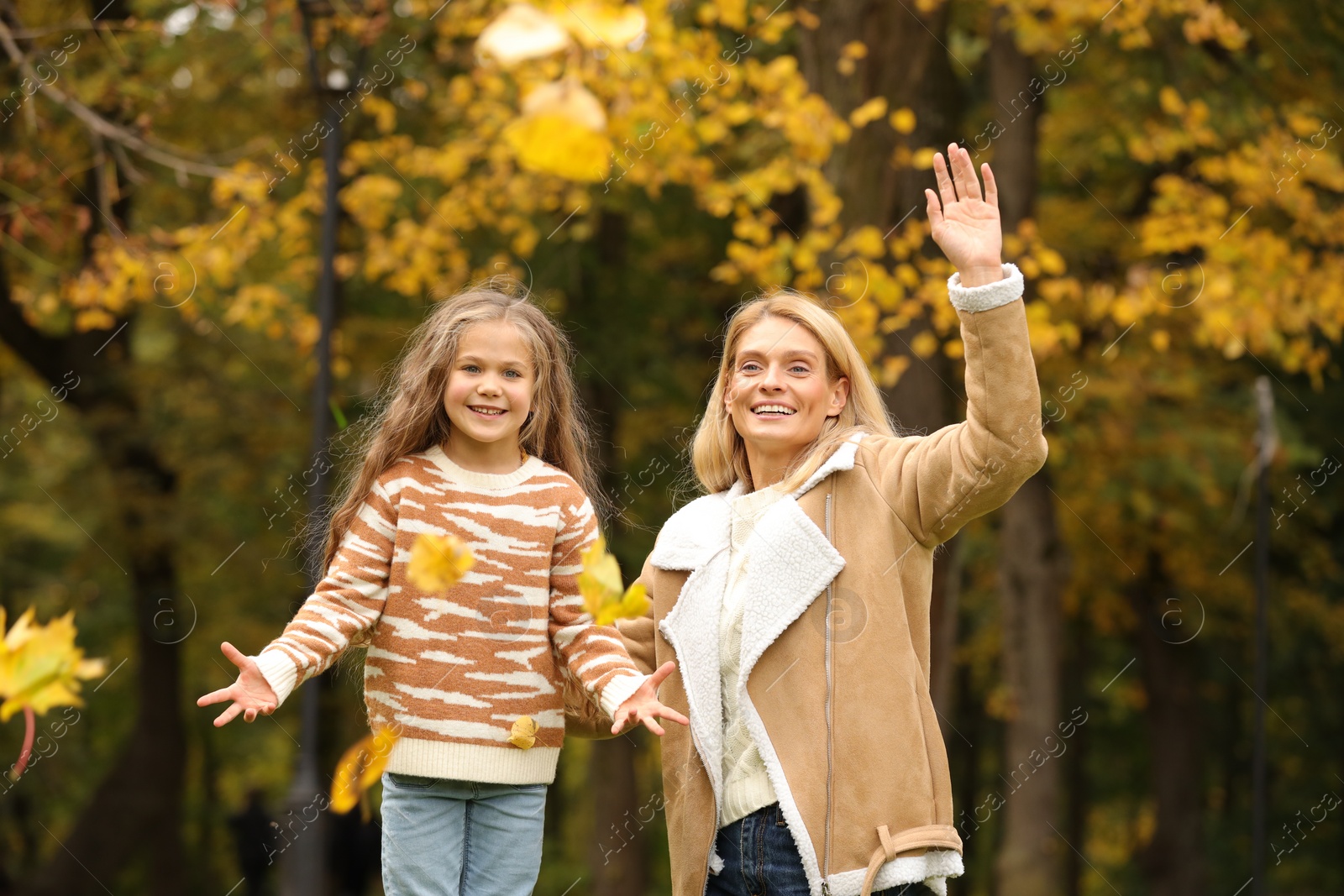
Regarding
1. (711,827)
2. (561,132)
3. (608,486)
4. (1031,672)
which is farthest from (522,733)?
(1031,672)

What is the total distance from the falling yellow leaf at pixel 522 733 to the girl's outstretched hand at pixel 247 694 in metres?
0.44

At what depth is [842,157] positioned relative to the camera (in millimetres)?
6434

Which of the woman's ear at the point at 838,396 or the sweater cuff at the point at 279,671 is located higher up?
the woman's ear at the point at 838,396

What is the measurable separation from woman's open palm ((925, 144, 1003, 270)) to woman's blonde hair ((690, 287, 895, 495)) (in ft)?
1.09

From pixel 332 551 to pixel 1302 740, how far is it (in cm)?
1501

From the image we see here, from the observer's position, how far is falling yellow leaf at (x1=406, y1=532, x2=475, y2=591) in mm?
2029

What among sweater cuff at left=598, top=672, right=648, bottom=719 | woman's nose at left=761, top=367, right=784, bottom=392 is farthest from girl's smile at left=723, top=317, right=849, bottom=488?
sweater cuff at left=598, top=672, right=648, bottom=719

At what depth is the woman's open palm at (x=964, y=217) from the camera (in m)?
2.44

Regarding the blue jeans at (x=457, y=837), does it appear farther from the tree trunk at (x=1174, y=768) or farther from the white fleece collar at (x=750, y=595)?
the tree trunk at (x=1174, y=768)

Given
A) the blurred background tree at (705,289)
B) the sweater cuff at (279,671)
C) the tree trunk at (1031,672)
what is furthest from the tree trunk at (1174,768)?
the sweater cuff at (279,671)

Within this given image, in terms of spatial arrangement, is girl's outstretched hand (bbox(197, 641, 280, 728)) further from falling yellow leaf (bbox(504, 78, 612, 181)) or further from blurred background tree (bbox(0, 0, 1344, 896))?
falling yellow leaf (bbox(504, 78, 612, 181))

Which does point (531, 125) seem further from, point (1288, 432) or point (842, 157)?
point (1288, 432)

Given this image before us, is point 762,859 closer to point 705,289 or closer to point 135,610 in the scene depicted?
point 705,289

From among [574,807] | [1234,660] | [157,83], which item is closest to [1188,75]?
[157,83]
